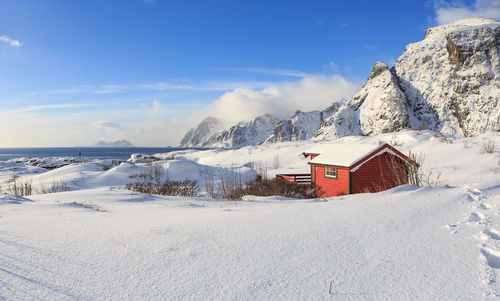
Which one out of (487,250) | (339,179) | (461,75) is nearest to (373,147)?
(339,179)

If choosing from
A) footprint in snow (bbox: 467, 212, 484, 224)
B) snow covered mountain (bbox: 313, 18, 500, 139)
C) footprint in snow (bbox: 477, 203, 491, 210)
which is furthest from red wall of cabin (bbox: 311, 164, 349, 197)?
snow covered mountain (bbox: 313, 18, 500, 139)

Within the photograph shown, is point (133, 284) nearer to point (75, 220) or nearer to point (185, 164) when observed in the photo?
point (75, 220)

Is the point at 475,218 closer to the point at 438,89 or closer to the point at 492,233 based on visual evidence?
the point at 492,233

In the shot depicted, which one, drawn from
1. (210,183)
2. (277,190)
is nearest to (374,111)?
(210,183)

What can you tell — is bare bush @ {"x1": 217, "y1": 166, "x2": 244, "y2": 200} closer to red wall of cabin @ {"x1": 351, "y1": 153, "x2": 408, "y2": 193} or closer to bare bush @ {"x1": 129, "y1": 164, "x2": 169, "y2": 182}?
red wall of cabin @ {"x1": 351, "y1": 153, "x2": 408, "y2": 193}

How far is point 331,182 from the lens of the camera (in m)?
15.3

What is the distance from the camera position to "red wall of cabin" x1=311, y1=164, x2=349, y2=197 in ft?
46.8

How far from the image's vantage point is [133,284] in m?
2.22

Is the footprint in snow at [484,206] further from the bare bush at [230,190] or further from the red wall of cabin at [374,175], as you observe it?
the red wall of cabin at [374,175]

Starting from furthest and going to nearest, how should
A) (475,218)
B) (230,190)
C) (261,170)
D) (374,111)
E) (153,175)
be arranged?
(374,111)
(261,170)
(153,175)
(230,190)
(475,218)

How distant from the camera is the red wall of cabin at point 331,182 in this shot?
46.8 ft

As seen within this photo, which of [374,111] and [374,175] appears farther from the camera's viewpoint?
[374,111]

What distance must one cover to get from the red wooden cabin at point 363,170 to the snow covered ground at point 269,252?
Result: 29.8 ft

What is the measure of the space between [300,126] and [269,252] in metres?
132
